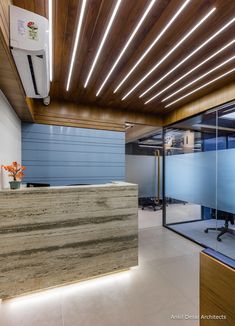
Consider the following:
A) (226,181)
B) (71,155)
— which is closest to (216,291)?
(226,181)

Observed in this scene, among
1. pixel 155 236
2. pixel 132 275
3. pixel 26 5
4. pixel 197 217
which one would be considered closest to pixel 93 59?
pixel 26 5

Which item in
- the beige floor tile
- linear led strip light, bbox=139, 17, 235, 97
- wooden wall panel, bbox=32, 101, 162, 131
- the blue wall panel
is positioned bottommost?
the beige floor tile

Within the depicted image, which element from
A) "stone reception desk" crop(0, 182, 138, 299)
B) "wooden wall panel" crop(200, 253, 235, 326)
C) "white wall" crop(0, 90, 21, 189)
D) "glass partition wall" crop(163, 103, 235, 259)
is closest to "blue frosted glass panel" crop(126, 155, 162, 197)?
"glass partition wall" crop(163, 103, 235, 259)

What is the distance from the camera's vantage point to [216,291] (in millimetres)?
1105

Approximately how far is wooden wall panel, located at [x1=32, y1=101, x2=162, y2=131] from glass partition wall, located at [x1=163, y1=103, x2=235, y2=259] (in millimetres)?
945

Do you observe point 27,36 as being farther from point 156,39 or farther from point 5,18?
point 156,39

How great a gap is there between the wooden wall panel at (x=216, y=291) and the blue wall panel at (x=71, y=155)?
311 cm

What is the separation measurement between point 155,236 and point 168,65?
3.42 metres

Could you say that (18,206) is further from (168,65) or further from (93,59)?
(168,65)

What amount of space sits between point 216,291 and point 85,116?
3641 mm

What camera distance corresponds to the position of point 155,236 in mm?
4117

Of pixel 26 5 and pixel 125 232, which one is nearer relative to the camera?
pixel 26 5

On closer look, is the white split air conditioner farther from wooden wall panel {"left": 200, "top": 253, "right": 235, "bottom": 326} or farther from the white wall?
wooden wall panel {"left": 200, "top": 253, "right": 235, "bottom": 326}

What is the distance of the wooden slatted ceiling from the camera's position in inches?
62.1
